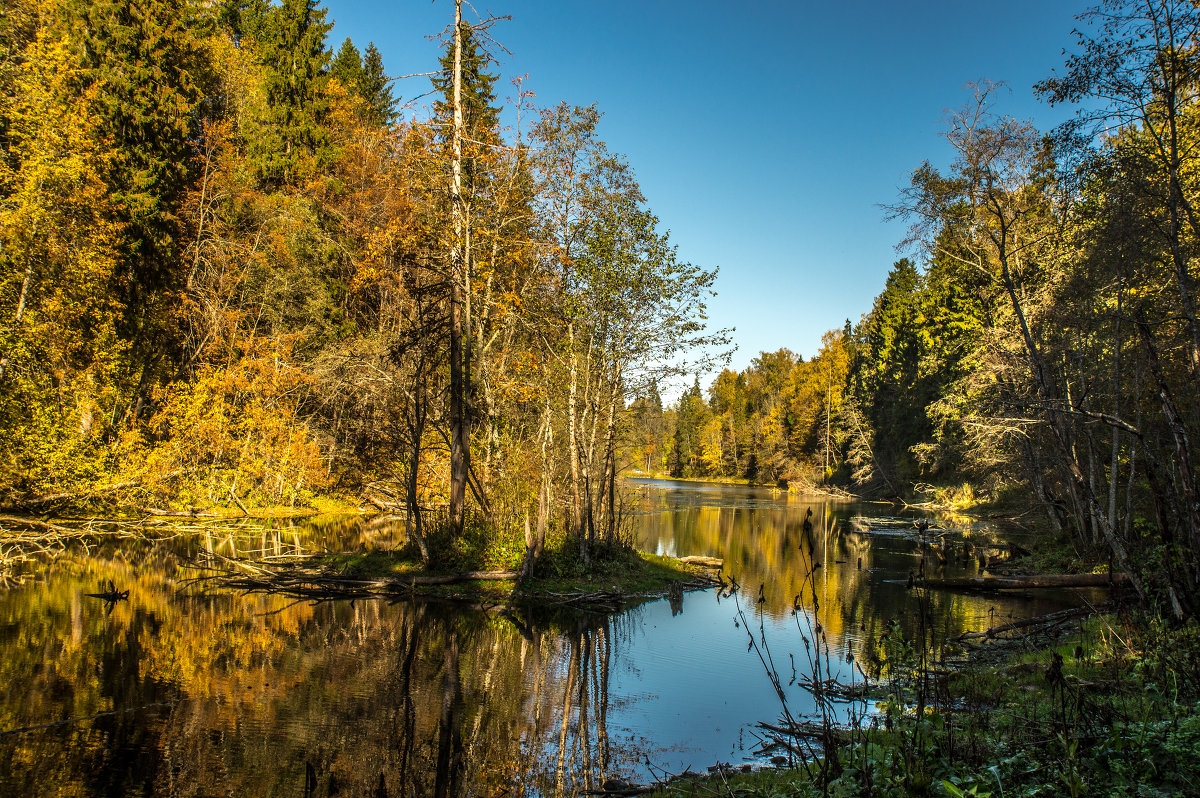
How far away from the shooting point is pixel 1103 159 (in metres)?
10.7

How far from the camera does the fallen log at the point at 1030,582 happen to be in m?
14.7

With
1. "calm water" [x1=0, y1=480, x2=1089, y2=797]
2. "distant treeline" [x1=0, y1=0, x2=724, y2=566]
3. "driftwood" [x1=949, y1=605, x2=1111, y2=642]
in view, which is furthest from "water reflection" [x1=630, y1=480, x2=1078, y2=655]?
"distant treeline" [x1=0, y1=0, x2=724, y2=566]

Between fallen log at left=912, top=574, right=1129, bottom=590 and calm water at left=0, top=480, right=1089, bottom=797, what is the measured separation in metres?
0.50

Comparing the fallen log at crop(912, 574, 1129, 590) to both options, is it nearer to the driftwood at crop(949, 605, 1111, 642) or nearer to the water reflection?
the water reflection

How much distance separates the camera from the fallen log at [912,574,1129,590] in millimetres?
14734

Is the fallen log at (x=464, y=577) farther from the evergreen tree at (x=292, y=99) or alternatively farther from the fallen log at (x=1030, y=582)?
the evergreen tree at (x=292, y=99)

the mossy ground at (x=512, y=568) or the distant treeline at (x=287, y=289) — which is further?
the distant treeline at (x=287, y=289)

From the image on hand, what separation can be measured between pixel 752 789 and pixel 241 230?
27791mm

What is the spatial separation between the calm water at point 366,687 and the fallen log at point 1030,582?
497 millimetres

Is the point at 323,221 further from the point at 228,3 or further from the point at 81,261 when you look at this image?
the point at 228,3

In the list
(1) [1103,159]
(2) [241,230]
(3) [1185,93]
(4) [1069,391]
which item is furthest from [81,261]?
(4) [1069,391]

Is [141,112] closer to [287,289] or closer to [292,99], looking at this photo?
[287,289]

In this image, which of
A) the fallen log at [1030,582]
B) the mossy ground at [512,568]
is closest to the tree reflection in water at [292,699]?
the mossy ground at [512,568]

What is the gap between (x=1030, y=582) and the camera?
15414mm
